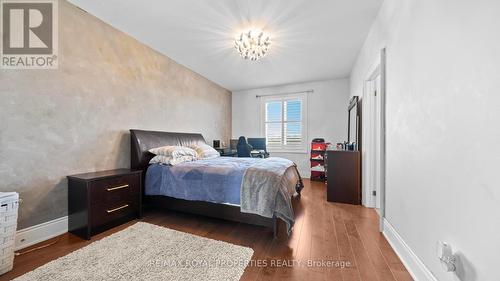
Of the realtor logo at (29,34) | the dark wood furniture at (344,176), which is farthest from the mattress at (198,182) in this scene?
the realtor logo at (29,34)

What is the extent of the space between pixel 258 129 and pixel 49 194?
459 cm

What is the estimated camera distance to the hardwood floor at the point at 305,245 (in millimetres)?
1469

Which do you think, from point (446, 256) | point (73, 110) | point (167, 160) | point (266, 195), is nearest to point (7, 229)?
point (73, 110)

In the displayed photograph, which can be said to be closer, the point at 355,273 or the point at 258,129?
the point at 355,273

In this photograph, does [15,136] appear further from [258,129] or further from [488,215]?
[258,129]

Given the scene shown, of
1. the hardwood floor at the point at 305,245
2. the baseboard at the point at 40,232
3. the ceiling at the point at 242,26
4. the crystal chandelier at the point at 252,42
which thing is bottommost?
the hardwood floor at the point at 305,245

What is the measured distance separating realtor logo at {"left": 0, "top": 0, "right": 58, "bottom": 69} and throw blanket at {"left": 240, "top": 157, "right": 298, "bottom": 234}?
250 cm

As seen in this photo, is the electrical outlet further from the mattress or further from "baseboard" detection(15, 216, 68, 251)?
"baseboard" detection(15, 216, 68, 251)

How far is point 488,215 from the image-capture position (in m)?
0.83

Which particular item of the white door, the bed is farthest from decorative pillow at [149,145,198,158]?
the white door

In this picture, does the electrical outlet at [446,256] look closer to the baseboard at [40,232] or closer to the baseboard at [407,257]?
the baseboard at [407,257]

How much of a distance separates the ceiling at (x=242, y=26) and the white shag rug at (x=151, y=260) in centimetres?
261

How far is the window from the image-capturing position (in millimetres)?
5335

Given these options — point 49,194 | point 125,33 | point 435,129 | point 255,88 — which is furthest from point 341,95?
point 49,194
